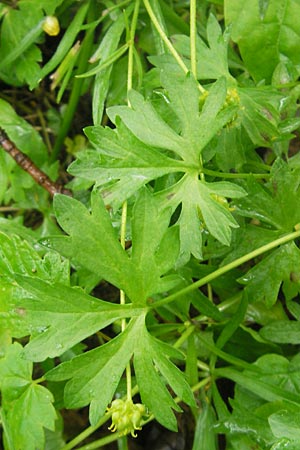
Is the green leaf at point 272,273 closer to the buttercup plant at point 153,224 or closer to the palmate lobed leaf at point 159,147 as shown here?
the buttercup plant at point 153,224

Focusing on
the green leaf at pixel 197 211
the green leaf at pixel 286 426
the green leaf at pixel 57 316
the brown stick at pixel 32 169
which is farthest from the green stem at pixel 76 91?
the green leaf at pixel 286 426

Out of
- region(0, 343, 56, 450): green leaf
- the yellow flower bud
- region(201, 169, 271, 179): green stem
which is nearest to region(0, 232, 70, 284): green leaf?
region(0, 343, 56, 450): green leaf

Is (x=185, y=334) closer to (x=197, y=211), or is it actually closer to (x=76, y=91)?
(x=197, y=211)

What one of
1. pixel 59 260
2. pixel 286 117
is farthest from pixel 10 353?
pixel 286 117

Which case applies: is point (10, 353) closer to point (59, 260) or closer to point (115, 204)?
point (59, 260)

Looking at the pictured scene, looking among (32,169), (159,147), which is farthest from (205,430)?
(32,169)

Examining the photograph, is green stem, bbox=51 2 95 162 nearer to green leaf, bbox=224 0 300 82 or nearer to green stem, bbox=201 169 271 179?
green leaf, bbox=224 0 300 82
